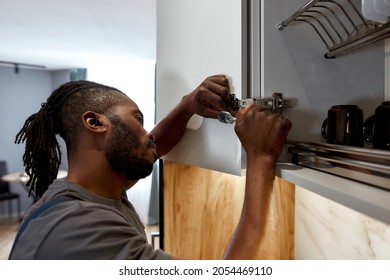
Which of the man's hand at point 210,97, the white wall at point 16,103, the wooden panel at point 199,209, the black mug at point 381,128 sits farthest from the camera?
the white wall at point 16,103

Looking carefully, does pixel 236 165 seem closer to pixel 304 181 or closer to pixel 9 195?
pixel 304 181

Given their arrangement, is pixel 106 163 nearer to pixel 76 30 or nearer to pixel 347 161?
pixel 347 161

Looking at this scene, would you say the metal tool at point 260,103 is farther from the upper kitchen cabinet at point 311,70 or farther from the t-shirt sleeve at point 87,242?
the t-shirt sleeve at point 87,242

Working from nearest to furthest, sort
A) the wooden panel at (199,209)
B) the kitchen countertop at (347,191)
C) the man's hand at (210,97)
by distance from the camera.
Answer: the kitchen countertop at (347,191) → the man's hand at (210,97) → the wooden panel at (199,209)

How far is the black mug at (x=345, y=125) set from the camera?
51cm

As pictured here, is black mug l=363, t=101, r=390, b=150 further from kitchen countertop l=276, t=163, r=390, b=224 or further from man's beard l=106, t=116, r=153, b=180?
man's beard l=106, t=116, r=153, b=180

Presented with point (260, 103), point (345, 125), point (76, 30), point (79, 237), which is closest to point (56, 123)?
point (79, 237)

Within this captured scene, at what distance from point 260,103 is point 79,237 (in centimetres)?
42

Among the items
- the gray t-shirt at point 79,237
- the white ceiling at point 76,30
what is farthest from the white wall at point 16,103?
the gray t-shirt at point 79,237

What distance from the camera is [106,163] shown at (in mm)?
694

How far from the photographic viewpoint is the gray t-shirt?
0.51 metres

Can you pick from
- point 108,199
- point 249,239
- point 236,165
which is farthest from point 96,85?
point 249,239

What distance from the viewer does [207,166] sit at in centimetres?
68

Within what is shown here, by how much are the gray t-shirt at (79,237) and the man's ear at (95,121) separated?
0.20m
